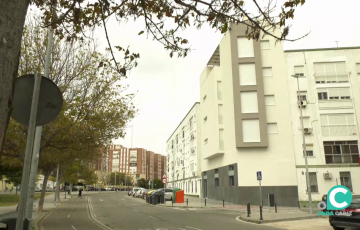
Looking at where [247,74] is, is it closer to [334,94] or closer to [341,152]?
[334,94]

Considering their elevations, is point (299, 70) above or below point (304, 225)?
above

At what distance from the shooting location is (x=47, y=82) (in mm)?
3627

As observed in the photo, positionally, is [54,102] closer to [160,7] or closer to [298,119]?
[160,7]

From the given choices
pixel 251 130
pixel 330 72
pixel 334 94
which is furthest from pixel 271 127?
pixel 330 72

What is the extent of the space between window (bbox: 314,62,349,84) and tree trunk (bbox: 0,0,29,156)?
32684 mm

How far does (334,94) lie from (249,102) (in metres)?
8.44

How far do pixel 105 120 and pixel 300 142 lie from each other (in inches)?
851

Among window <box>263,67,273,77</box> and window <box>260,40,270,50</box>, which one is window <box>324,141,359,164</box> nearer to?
window <box>263,67,273,77</box>

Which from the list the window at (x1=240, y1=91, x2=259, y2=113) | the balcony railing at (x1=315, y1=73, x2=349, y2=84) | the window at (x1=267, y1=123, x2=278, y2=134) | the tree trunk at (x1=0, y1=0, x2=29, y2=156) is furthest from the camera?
the window at (x1=240, y1=91, x2=259, y2=113)

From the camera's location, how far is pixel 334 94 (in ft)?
102

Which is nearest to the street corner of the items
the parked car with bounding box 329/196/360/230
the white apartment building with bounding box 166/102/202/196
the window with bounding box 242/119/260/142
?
the parked car with bounding box 329/196/360/230

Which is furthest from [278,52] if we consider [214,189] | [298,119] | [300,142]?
[214,189]

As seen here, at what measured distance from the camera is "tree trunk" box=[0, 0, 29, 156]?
2.60 m

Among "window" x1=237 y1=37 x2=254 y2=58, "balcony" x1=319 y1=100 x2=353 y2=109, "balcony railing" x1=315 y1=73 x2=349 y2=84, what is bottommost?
"balcony" x1=319 y1=100 x2=353 y2=109
